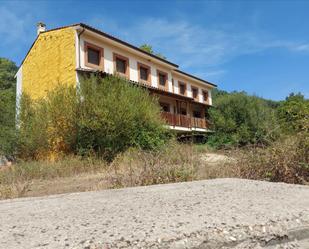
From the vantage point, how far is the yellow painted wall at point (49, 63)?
71.4 ft

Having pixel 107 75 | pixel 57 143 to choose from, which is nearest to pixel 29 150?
pixel 57 143

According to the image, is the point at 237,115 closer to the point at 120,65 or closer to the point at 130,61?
the point at 130,61

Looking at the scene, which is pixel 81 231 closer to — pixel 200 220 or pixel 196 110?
pixel 200 220

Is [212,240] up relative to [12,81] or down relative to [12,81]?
down

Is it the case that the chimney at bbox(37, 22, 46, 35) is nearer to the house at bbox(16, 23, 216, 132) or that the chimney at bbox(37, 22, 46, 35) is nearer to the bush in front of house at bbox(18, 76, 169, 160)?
the house at bbox(16, 23, 216, 132)

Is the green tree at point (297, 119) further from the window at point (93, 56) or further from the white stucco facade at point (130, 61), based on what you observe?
the window at point (93, 56)

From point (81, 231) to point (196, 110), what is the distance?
32.3m

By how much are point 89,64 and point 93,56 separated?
842 millimetres

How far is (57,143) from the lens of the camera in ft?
63.1

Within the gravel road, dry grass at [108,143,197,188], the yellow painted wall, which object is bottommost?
the gravel road

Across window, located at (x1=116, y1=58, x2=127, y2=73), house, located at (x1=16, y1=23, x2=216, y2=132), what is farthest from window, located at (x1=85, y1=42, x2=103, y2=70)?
window, located at (x1=116, y1=58, x2=127, y2=73)

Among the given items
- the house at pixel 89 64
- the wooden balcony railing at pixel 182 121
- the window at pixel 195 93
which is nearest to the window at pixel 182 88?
the window at pixel 195 93

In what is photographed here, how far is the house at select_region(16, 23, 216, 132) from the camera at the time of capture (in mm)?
21656

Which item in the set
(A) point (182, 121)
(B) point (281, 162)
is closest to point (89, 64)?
(A) point (182, 121)
